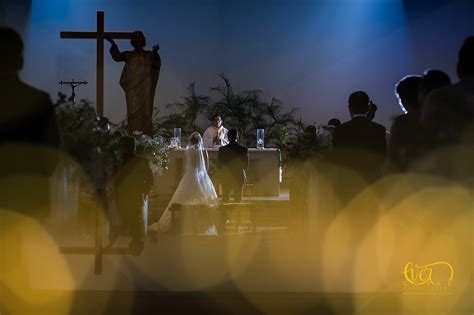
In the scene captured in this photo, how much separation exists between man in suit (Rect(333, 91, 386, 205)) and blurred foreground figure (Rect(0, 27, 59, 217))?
2933 mm

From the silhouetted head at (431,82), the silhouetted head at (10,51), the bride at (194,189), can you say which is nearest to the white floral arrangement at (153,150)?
the bride at (194,189)

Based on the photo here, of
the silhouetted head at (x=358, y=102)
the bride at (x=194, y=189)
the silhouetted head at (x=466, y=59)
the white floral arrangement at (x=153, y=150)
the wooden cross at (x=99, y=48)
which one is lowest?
the bride at (x=194, y=189)

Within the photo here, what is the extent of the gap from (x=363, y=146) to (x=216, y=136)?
314 inches

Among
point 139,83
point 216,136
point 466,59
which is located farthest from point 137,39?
point 466,59

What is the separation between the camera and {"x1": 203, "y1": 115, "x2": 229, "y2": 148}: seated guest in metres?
15.0

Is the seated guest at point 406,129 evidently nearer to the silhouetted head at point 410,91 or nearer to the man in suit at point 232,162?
the silhouetted head at point 410,91

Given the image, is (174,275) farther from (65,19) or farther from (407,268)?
(65,19)

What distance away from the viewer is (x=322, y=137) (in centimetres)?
952

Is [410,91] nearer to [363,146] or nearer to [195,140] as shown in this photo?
[363,146]

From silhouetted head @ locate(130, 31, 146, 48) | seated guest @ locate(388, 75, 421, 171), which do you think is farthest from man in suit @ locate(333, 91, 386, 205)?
silhouetted head @ locate(130, 31, 146, 48)

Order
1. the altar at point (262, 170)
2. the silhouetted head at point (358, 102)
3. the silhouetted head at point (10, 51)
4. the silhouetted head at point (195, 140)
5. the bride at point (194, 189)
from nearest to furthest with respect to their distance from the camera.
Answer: the silhouetted head at point (10, 51) < the silhouetted head at point (358, 102) < the bride at point (194, 189) < the silhouetted head at point (195, 140) < the altar at point (262, 170)

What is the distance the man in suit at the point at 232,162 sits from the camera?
11844 millimetres

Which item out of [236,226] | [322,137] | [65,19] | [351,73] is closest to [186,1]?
[65,19]

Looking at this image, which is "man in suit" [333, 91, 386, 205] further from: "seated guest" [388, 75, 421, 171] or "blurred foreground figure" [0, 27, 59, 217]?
"blurred foreground figure" [0, 27, 59, 217]
